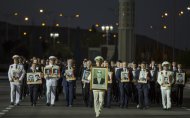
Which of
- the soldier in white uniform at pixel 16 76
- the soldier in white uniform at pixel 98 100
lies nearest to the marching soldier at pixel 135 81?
the soldier in white uniform at pixel 16 76

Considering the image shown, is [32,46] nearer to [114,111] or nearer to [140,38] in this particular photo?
[140,38]

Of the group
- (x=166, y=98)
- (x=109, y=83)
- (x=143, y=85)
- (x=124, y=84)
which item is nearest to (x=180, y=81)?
(x=166, y=98)

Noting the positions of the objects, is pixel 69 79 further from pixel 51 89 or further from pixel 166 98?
pixel 166 98

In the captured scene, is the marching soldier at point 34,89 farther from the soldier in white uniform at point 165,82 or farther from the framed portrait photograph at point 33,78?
the soldier in white uniform at point 165,82

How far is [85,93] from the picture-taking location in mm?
29188

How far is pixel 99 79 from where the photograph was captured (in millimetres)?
23531

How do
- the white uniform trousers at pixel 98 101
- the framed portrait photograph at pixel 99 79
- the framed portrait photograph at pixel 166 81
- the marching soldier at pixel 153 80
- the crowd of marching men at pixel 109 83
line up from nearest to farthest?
the white uniform trousers at pixel 98 101
the framed portrait photograph at pixel 99 79
the framed portrait photograph at pixel 166 81
the crowd of marching men at pixel 109 83
the marching soldier at pixel 153 80

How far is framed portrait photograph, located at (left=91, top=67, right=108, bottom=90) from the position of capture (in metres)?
23.3

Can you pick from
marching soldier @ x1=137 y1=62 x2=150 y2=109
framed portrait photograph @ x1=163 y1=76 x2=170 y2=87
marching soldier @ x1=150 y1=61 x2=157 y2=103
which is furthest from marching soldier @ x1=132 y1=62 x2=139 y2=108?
framed portrait photograph @ x1=163 y1=76 x2=170 y2=87

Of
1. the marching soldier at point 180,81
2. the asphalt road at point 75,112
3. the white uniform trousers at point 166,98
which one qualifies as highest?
Answer: the marching soldier at point 180,81

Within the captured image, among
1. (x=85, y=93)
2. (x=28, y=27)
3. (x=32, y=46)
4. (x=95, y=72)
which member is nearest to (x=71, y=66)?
(x=85, y=93)

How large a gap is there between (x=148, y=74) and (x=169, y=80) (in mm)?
1036

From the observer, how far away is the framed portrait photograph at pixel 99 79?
76.4ft

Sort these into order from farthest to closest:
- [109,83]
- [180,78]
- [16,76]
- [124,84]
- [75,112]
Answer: [180,78]
[124,84]
[16,76]
[109,83]
[75,112]
